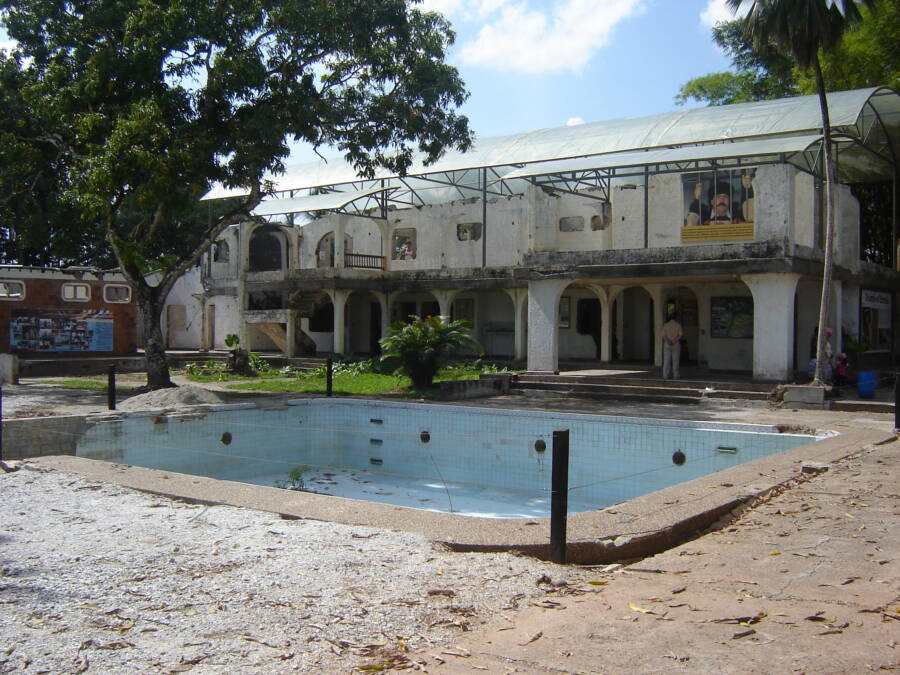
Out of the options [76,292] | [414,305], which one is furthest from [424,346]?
[414,305]

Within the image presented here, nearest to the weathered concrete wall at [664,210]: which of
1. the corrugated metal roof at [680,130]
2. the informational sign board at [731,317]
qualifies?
the corrugated metal roof at [680,130]

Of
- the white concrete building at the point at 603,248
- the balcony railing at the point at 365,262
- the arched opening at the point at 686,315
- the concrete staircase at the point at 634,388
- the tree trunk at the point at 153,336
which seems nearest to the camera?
the concrete staircase at the point at 634,388

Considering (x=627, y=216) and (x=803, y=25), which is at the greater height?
(x=803, y=25)

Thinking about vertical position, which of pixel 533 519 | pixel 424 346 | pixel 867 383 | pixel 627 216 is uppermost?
pixel 627 216

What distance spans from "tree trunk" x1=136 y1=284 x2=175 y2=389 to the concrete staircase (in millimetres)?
8027

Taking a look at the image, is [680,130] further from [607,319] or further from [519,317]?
[519,317]

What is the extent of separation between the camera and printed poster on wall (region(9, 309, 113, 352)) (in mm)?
22531

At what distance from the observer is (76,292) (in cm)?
2345

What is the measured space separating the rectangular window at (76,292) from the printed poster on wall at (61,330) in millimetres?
356

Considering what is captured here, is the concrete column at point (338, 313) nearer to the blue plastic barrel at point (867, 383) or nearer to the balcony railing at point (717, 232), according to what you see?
the balcony railing at point (717, 232)

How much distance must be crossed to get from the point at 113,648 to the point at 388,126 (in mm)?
14753

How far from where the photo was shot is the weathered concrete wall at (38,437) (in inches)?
429

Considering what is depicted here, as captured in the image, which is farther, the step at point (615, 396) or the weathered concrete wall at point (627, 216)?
the weathered concrete wall at point (627, 216)

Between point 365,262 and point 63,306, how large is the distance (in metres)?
10.5
